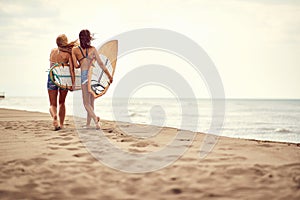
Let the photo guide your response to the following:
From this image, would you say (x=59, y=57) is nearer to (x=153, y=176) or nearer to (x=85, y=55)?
(x=85, y=55)

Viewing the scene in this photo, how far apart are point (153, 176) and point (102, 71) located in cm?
372

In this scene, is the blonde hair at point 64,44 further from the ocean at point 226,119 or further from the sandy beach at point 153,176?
the ocean at point 226,119

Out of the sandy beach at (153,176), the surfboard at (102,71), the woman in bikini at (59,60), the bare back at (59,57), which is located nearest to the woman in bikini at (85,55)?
the surfboard at (102,71)

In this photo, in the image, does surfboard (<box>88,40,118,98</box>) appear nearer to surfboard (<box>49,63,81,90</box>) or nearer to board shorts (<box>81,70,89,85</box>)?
board shorts (<box>81,70,89,85</box>)

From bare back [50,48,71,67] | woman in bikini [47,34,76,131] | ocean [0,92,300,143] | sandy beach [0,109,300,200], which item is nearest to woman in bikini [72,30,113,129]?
woman in bikini [47,34,76,131]

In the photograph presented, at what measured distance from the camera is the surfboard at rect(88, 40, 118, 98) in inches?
256

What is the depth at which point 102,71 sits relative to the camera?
6582 mm

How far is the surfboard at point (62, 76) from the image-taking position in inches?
260

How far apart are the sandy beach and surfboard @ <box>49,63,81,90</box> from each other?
2434 millimetres

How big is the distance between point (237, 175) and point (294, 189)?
0.58 metres

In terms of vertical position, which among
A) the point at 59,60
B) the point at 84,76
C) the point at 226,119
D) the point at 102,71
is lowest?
the point at 226,119

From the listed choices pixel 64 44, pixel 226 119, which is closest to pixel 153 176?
pixel 64 44

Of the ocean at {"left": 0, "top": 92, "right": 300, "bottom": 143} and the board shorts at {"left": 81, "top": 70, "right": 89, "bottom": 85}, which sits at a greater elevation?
the board shorts at {"left": 81, "top": 70, "right": 89, "bottom": 85}

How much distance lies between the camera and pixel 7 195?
2.87 metres
